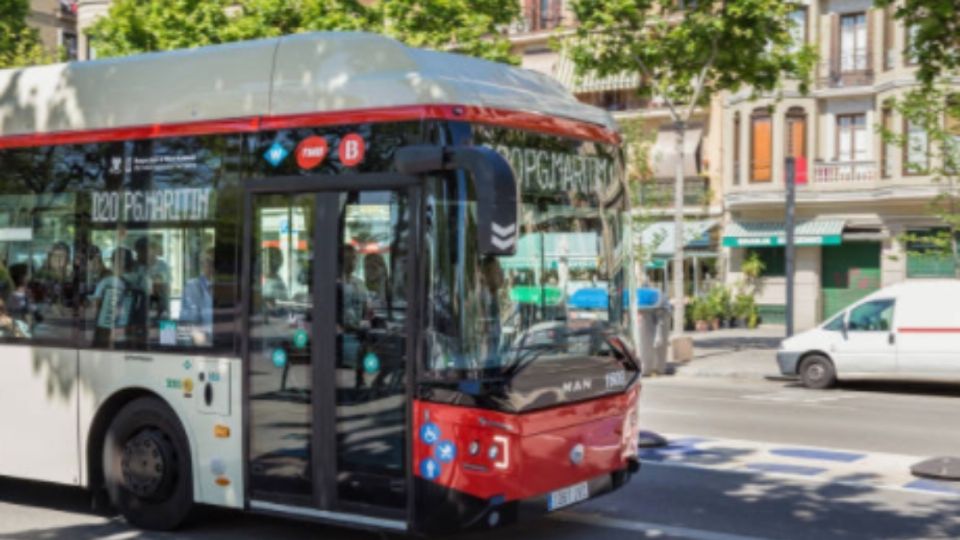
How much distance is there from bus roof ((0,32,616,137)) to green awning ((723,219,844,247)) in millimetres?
31668

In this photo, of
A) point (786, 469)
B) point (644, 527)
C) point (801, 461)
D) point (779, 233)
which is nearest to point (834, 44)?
point (779, 233)

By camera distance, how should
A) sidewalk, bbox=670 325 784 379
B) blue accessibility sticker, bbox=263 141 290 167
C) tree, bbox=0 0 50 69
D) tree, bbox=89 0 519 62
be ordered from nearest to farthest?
1. blue accessibility sticker, bbox=263 141 290 167
2. tree, bbox=0 0 50 69
3. sidewalk, bbox=670 325 784 379
4. tree, bbox=89 0 519 62

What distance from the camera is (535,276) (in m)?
7.08

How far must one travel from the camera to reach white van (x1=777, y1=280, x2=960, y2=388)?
59.4ft

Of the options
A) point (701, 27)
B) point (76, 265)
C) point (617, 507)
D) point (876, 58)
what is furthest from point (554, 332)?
point (876, 58)

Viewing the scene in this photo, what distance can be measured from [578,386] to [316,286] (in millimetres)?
1707

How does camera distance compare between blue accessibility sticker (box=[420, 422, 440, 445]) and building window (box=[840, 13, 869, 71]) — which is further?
building window (box=[840, 13, 869, 71])

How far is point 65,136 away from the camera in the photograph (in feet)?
27.9

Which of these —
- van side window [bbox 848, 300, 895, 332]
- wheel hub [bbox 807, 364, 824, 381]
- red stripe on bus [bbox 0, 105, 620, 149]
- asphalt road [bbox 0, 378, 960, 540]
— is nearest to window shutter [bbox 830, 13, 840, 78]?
van side window [bbox 848, 300, 895, 332]

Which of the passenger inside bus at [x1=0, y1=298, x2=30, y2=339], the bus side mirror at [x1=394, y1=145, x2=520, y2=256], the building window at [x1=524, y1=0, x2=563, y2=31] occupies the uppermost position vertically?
the building window at [x1=524, y1=0, x2=563, y2=31]

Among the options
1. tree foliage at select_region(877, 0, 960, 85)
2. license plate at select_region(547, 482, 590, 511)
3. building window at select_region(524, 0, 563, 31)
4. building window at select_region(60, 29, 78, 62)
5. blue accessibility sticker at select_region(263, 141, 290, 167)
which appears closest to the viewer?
license plate at select_region(547, 482, 590, 511)

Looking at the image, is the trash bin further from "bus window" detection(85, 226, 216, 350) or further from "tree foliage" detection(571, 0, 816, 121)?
"bus window" detection(85, 226, 216, 350)

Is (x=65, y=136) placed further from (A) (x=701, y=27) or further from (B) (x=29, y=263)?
(A) (x=701, y=27)

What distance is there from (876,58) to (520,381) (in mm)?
34096
